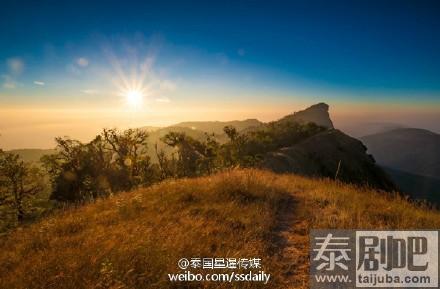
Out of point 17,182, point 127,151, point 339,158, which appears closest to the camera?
point 17,182

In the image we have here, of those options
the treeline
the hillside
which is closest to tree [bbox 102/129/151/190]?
the treeline

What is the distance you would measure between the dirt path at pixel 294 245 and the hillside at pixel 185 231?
0.02 meters

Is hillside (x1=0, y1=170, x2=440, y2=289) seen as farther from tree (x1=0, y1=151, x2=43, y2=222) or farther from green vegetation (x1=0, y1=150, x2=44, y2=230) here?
tree (x1=0, y1=151, x2=43, y2=222)

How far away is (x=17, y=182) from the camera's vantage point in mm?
38688

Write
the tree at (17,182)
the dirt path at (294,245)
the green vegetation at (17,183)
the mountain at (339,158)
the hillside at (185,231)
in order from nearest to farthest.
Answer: the hillside at (185,231), the dirt path at (294,245), the green vegetation at (17,183), the tree at (17,182), the mountain at (339,158)

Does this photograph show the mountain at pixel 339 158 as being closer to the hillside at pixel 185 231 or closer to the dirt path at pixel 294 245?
the hillside at pixel 185 231

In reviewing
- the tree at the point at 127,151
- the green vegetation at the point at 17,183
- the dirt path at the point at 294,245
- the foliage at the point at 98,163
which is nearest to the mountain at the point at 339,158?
the tree at the point at 127,151

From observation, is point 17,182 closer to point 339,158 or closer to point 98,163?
point 98,163

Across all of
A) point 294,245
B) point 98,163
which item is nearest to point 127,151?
point 98,163

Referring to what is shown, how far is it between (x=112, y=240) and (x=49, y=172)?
48519 millimetres

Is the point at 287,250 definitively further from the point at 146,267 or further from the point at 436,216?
the point at 436,216

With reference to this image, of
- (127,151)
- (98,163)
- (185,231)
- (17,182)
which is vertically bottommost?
(17,182)

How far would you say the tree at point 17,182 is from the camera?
117 feet

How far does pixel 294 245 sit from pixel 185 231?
89.8 inches
